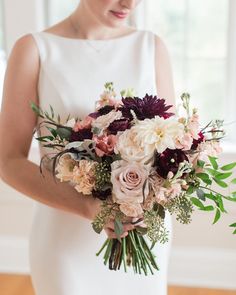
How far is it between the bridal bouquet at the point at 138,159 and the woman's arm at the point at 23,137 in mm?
170

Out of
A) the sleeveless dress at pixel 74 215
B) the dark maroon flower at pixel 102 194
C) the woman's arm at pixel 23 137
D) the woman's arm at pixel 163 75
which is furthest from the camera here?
the woman's arm at pixel 163 75

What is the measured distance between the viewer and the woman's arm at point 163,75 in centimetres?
176

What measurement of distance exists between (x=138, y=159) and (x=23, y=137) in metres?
0.49

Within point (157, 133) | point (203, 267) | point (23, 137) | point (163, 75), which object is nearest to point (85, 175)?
point (157, 133)

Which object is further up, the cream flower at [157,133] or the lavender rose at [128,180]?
the cream flower at [157,133]

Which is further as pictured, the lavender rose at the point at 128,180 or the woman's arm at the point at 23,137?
the woman's arm at the point at 23,137

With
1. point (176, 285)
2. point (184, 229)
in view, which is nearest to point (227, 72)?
point (184, 229)

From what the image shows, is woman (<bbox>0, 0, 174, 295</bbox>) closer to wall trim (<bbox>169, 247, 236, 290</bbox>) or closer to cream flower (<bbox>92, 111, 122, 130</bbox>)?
cream flower (<bbox>92, 111, 122, 130</bbox>)

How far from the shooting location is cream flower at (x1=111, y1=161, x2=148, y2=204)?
123cm

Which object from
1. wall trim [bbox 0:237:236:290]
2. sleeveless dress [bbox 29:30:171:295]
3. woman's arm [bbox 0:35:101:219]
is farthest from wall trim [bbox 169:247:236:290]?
woman's arm [bbox 0:35:101:219]

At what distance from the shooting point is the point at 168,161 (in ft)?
4.09

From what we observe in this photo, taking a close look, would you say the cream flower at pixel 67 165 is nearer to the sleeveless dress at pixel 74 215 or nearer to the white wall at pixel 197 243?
the sleeveless dress at pixel 74 215

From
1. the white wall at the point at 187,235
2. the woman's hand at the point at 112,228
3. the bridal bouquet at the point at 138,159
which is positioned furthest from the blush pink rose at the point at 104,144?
the white wall at the point at 187,235

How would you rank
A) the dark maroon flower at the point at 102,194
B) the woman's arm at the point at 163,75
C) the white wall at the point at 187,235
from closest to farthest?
the dark maroon flower at the point at 102,194 → the woman's arm at the point at 163,75 → the white wall at the point at 187,235
